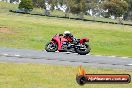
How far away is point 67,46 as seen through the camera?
61.1 feet

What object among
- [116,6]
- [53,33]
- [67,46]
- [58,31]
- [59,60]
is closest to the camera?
[59,60]

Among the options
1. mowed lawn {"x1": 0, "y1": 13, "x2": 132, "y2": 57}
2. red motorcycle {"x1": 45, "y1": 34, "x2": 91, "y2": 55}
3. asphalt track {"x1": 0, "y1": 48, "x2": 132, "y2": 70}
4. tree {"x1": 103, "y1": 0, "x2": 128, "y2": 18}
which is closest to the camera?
asphalt track {"x1": 0, "y1": 48, "x2": 132, "y2": 70}

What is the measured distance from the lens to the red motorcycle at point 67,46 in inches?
725

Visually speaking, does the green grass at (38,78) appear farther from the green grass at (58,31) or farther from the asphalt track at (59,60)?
the green grass at (58,31)

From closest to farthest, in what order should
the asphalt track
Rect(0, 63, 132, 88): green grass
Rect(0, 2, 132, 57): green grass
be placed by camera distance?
Rect(0, 63, 132, 88): green grass < the asphalt track < Rect(0, 2, 132, 57): green grass

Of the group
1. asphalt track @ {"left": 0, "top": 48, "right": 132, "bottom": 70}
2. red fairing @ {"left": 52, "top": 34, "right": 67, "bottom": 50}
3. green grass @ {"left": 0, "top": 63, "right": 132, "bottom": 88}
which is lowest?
asphalt track @ {"left": 0, "top": 48, "right": 132, "bottom": 70}

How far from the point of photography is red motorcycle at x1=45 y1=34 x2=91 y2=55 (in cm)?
1841

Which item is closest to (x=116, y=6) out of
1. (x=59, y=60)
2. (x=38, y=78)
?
(x=59, y=60)

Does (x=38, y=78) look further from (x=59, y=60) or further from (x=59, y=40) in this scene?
(x=59, y=40)

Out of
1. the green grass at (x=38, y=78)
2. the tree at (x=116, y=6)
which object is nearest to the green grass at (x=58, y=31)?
the green grass at (x=38, y=78)

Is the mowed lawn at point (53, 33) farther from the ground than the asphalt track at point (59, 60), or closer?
closer

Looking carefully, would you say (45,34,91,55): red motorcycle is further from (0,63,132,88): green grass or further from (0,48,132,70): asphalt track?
(0,63,132,88): green grass

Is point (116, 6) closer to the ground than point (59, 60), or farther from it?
closer to the ground

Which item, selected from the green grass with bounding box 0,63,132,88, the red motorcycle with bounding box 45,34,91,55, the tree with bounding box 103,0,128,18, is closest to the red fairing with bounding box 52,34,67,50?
the red motorcycle with bounding box 45,34,91,55
